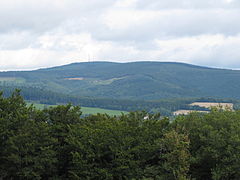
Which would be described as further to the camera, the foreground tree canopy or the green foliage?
the green foliage

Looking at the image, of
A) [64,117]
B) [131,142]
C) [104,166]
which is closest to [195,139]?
[131,142]

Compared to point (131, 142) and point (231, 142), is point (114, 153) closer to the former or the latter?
point (131, 142)

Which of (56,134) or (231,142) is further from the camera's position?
(56,134)

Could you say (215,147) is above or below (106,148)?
above

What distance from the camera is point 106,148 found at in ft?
199

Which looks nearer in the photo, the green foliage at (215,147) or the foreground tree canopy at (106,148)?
the foreground tree canopy at (106,148)

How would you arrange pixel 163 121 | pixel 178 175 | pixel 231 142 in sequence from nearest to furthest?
1. pixel 178 175
2. pixel 231 142
3. pixel 163 121

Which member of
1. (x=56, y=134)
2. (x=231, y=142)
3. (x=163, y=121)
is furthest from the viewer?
(x=163, y=121)

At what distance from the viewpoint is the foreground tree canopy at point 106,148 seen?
5656 cm

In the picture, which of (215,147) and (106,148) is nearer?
(215,147)

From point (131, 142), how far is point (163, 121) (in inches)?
352

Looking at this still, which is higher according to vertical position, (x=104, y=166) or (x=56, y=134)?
(x=56, y=134)

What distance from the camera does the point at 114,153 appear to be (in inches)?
2336

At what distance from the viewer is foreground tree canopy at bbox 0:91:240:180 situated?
56.6m
